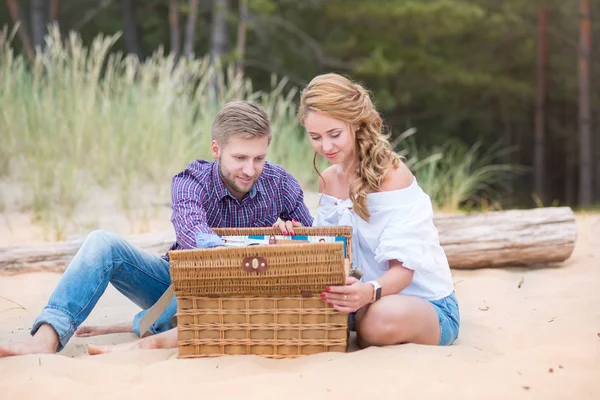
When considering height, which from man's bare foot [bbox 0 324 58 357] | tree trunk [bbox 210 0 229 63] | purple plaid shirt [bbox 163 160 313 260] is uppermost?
tree trunk [bbox 210 0 229 63]

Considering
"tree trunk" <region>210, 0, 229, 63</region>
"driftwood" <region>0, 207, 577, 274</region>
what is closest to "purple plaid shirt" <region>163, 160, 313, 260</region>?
"driftwood" <region>0, 207, 577, 274</region>

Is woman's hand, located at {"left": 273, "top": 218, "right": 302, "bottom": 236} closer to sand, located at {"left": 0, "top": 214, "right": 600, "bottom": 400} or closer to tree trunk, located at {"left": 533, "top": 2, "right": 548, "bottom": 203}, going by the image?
sand, located at {"left": 0, "top": 214, "right": 600, "bottom": 400}

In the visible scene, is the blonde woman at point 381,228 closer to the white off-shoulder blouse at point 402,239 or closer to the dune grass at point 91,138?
the white off-shoulder blouse at point 402,239

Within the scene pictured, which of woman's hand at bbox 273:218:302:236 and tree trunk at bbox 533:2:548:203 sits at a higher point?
tree trunk at bbox 533:2:548:203

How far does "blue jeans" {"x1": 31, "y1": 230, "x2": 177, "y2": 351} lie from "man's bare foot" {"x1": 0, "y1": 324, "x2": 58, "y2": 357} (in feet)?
0.08

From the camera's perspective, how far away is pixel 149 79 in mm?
5988

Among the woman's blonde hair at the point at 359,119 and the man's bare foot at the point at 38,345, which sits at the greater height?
the woman's blonde hair at the point at 359,119

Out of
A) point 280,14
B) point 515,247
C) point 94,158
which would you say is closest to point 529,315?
point 515,247

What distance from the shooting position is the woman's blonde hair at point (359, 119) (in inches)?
102

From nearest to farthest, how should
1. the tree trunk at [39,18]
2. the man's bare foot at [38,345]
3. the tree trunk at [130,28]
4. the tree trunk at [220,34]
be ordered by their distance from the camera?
1. the man's bare foot at [38,345]
2. the tree trunk at [220,34]
3. the tree trunk at [39,18]
4. the tree trunk at [130,28]

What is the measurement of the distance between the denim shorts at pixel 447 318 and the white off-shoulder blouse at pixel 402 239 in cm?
3

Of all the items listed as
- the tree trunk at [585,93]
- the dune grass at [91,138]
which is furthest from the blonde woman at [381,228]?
the tree trunk at [585,93]

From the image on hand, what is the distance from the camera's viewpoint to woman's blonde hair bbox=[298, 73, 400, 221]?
259 cm

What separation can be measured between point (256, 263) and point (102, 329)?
3.52 ft
